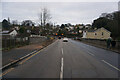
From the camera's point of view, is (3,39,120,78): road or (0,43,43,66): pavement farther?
(0,43,43,66): pavement

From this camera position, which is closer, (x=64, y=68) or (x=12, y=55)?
(x=64, y=68)

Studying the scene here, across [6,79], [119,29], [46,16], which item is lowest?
[6,79]

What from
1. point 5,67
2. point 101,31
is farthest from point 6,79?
point 101,31

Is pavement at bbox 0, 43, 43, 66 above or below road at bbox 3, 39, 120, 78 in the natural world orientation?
above

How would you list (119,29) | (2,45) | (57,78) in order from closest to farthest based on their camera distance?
(57,78), (2,45), (119,29)

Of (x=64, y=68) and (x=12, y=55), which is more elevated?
(x=12, y=55)

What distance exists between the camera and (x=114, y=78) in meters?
6.18

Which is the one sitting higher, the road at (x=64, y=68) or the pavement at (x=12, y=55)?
the pavement at (x=12, y=55)

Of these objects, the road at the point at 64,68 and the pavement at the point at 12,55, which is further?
the pavement at the point at 12,55

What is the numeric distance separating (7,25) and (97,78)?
89605 millimetres

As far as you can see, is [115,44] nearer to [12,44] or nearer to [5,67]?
[12,44]

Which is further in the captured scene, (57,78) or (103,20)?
(103,20)

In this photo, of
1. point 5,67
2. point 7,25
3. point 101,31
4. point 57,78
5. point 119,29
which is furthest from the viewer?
point 7,25

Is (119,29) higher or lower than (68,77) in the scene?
higher
